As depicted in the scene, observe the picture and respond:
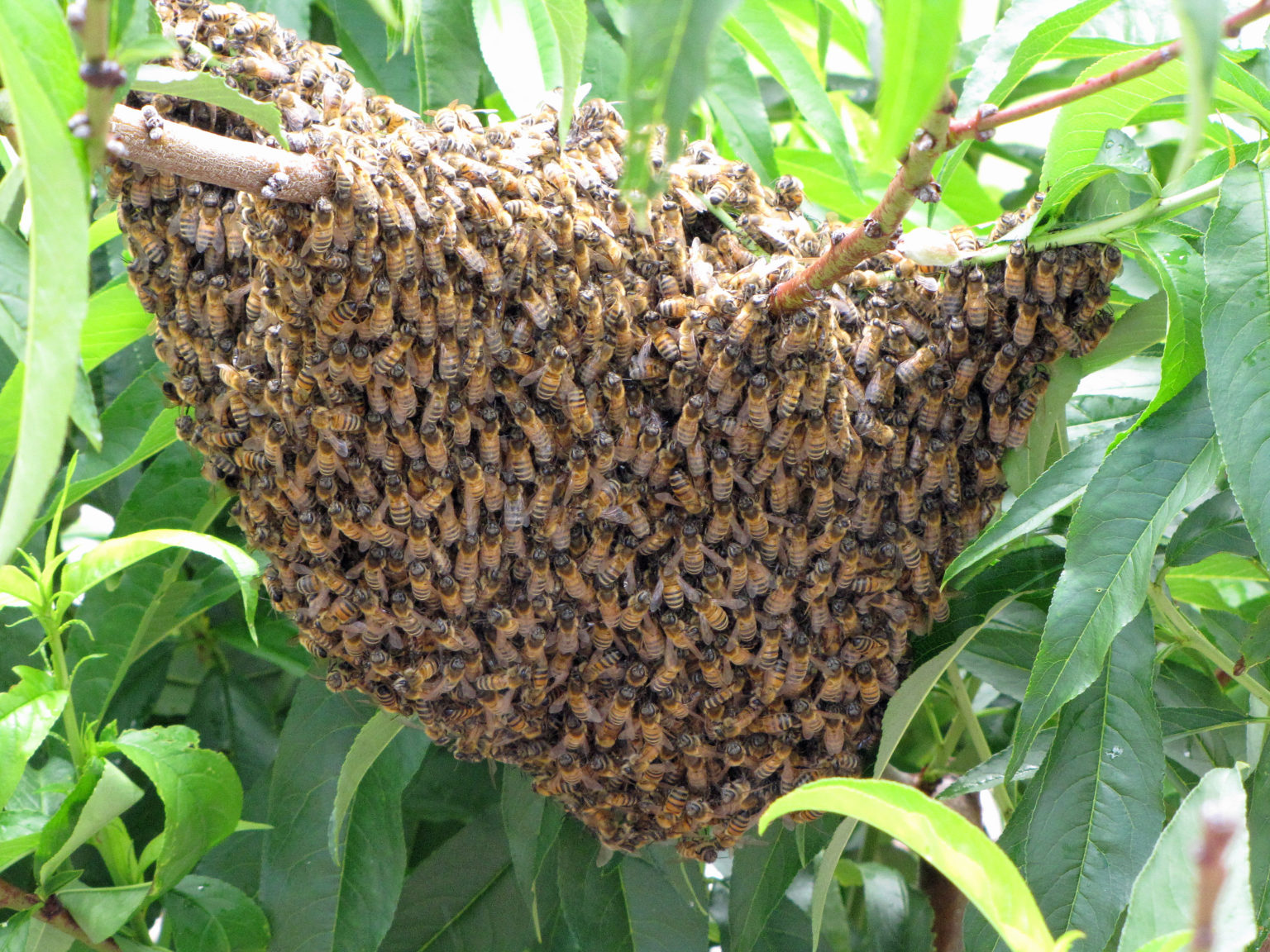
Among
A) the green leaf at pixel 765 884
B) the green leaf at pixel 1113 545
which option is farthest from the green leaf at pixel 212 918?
the green leaf at pixel 1113 545

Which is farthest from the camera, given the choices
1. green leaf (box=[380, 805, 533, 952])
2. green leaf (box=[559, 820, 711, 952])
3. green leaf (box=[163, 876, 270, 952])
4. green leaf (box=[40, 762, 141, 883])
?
green leaf (box=[380, 805, 533, 952])

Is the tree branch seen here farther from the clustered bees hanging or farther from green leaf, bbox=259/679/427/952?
the clustered bees hanging

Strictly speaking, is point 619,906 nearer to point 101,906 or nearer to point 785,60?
point 101,906

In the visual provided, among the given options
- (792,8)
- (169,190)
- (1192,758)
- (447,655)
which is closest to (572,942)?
(447,655)

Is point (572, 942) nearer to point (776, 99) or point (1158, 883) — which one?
point (1158, 883)

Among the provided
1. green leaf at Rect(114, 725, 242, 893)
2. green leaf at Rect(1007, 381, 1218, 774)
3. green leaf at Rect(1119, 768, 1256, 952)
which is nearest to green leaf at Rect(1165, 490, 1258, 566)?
green leaf at Rect(1007, 381, 1218, 774)

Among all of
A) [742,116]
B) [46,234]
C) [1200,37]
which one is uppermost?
[1200,37]

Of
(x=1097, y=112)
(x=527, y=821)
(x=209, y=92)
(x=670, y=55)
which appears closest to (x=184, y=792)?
(x=527, y=821)
